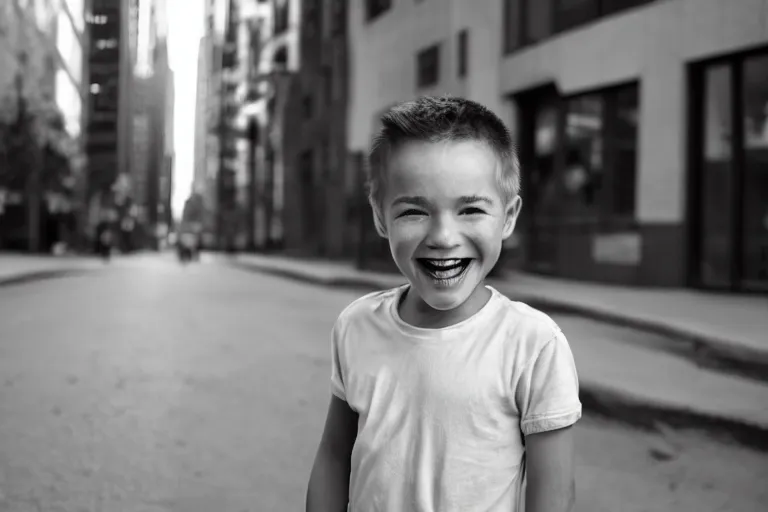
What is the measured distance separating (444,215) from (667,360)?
677cm

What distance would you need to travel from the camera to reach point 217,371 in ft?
25.9

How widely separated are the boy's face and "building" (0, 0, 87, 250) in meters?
38.6

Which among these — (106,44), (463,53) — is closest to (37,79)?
(463,53)

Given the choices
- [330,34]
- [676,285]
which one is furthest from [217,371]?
[330,34]

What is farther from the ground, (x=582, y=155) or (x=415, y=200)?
(x=582, y=155)

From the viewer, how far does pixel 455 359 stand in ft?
5.48

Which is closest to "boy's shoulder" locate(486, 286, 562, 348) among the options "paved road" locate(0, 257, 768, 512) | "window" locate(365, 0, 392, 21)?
"paved road" locate(0, 257, 768, 512)

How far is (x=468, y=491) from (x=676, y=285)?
16.1m

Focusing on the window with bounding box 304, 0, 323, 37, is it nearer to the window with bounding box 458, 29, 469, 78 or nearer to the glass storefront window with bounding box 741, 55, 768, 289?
the window with bounding box 458, 29, 469, 78

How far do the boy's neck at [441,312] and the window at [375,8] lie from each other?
28.5 metres

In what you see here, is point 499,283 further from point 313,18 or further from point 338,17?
point 313,18

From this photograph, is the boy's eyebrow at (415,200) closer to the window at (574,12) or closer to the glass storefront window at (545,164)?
the window at (574,12)

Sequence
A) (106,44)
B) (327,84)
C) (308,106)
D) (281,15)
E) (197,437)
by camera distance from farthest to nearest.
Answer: (106,44)
(281,15)
(308,106)
(327,84)
(197,437)

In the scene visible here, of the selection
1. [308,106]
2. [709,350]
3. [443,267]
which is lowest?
[709,350]
